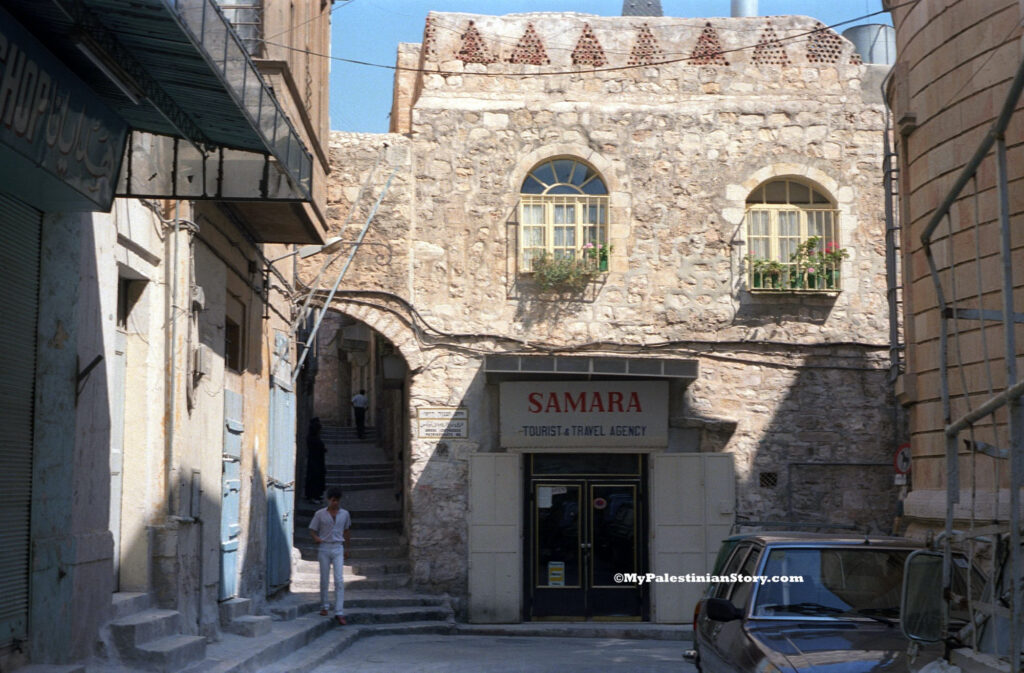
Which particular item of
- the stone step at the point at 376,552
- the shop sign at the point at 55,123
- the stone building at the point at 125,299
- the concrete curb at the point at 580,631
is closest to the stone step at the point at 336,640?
the concrete curb at the point at 580,631

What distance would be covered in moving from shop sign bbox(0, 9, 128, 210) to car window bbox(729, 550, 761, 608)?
4.74 m

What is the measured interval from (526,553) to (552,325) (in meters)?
3.47

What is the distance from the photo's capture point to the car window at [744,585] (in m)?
7.01

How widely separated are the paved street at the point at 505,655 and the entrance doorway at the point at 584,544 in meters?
1.34

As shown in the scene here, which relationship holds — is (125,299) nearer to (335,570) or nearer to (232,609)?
(232,609)

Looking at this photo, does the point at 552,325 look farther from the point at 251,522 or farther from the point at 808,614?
the point at 808,614

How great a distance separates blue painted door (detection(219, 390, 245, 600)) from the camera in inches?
475

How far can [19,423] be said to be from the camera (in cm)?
760

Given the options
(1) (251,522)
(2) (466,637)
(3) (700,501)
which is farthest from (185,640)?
(3) (700,501)

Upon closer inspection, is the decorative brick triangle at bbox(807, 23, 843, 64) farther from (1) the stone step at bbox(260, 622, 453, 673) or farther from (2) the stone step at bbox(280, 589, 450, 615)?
(1) the stone step at bbox(260, 622, 453, 673)

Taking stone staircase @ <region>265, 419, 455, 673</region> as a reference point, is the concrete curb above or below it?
below

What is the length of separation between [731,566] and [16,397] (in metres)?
4.81

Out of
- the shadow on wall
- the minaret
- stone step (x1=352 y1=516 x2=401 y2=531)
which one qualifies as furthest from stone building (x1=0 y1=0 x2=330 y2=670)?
the minaret

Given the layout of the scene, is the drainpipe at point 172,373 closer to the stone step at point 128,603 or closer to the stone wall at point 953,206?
the stone step at point 128,603
